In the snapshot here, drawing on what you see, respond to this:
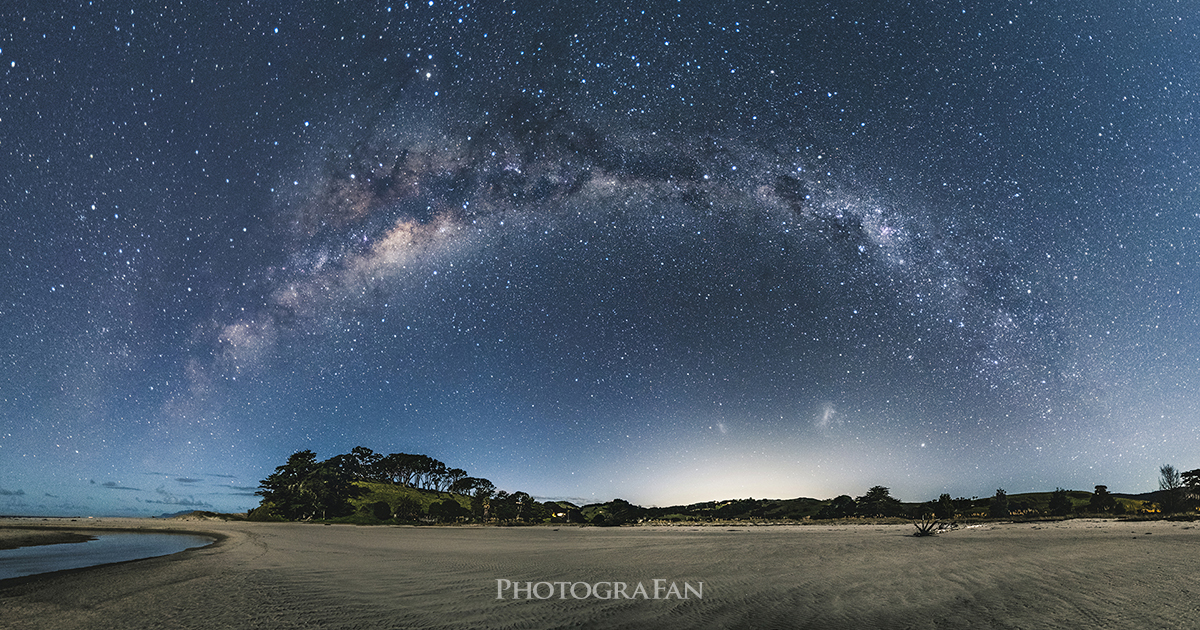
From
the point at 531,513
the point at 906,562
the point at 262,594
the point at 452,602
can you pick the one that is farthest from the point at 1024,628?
the point at 531,513

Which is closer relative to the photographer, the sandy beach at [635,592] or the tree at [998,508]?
the sandy beach at [635,592]

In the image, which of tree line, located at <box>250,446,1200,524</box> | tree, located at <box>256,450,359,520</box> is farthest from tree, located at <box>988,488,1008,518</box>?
tree, located at <box>256,450,359,520</box>

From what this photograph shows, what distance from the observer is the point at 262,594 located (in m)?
11.3

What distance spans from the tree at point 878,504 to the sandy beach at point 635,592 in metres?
58.1

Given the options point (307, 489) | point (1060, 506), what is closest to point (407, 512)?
point (307, 489)

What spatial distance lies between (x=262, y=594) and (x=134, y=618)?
2468 millimetres

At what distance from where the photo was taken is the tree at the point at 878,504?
69.9 meters

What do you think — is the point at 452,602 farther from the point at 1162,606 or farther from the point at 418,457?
the point at 418,457

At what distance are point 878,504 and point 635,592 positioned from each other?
7665cm

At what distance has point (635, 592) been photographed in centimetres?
1137

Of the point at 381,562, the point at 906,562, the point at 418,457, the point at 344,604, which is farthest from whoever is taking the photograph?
the point at 418,457

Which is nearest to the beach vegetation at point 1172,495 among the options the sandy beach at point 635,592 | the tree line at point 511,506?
the tree line at point 511,506

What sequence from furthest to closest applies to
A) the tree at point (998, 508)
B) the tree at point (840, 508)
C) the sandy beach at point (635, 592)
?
the tree at point (840, 508) → the tree at point (998, 508) → the sandy beach at point (635, 592)

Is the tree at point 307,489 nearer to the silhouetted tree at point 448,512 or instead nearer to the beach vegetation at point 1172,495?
the silhouetted tree at point 448,512
